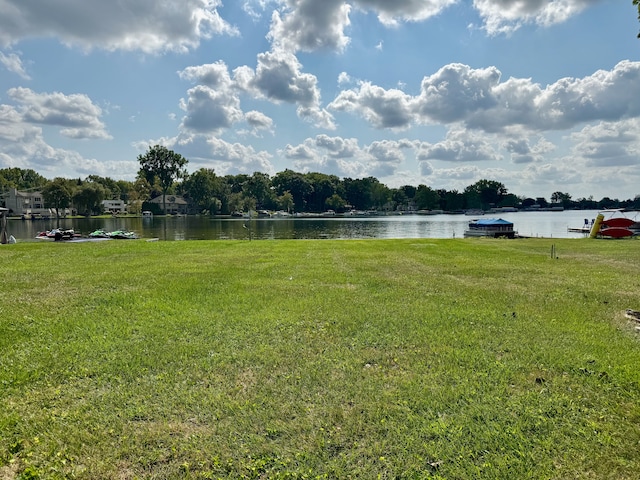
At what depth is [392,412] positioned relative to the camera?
436 cm

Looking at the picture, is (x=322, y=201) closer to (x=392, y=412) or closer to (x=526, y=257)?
(x=526, y=257)

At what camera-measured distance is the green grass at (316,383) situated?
11.9 feet

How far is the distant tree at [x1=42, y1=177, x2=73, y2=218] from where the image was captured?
102 meters

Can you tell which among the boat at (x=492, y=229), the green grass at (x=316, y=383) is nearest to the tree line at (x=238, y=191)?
the boat at (x=492, y=229)

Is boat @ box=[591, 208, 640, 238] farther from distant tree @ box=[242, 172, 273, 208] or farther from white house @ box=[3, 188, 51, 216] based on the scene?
white house @ box=[3, 188, 51, 216]

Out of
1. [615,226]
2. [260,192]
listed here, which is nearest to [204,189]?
[260,192]

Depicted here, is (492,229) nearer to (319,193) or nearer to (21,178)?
(319,193)

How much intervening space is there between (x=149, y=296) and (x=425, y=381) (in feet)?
22.6

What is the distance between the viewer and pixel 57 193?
10250 cm

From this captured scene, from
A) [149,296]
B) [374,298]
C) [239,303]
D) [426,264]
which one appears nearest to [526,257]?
[426,264]

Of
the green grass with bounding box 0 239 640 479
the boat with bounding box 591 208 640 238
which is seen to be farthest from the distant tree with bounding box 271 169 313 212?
the green grass with bounding box 0 239 640 479

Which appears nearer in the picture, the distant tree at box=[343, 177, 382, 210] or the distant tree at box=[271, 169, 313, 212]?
the distant tree at box=[271, 169, 313, 212]

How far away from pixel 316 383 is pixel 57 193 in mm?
118782

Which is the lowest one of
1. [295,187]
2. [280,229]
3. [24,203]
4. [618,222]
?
[280,229]
